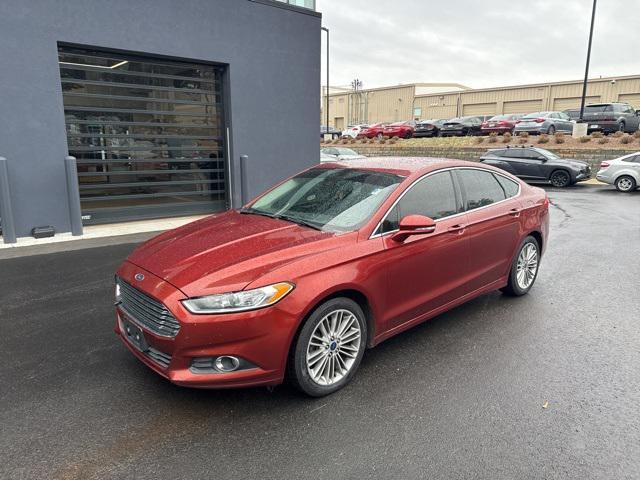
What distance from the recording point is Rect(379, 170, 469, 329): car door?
3588 millimetres

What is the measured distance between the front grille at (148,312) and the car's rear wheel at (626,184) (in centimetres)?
1732

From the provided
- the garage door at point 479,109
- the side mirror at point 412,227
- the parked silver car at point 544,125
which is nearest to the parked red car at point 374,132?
the parked silver car at point 544,125

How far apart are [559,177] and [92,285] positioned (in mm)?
16866

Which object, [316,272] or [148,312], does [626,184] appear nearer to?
[316,272]

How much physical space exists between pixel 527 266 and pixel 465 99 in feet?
175

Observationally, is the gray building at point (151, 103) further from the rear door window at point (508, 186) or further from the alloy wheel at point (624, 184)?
the alloy wheel at point (624, 184)

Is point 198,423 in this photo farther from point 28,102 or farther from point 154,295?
point 28,102

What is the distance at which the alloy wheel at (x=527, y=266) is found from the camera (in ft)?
16.8

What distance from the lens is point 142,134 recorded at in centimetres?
995

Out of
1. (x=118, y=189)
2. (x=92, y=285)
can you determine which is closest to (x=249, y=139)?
(x=118, y=189)

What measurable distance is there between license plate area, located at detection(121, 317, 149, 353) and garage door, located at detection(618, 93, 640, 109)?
50.9 meters

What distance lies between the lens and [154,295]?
2.92 m

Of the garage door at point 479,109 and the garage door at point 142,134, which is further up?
the garage door at point 479,109

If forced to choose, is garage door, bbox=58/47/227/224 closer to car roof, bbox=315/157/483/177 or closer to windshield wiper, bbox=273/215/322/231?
car roof, bbox=315/157/483/177
